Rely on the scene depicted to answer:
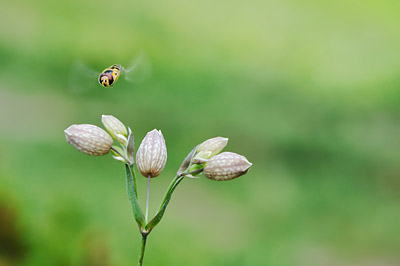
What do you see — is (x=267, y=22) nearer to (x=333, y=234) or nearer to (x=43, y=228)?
(x=333, y=234)

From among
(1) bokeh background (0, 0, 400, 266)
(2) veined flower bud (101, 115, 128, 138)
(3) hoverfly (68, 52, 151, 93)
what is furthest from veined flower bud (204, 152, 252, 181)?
(1) bokeh background (0, 0, 400, 266)

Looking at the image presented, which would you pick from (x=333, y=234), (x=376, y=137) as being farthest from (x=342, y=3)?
(x=333, y=234)

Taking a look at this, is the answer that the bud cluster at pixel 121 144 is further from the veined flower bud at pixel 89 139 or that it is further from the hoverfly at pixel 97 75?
the hoverfly at pixel 97 75

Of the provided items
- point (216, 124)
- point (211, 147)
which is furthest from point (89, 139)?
point (216, 124)

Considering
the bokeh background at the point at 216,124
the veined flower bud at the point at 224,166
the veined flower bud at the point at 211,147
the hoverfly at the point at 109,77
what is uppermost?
the hoverfly at the point at 109,77

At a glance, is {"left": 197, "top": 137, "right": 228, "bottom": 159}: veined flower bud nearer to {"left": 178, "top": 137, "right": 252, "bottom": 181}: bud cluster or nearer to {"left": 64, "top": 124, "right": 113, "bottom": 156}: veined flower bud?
{"left": 178, "top": 137, "right": 252, "bottom": 181}: bud cluster

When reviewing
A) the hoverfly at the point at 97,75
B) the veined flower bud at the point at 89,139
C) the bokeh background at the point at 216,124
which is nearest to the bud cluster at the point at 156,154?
the veined flower bud at the point at 89,139
